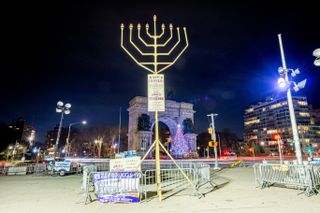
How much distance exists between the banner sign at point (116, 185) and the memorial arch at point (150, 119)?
40.8 metres

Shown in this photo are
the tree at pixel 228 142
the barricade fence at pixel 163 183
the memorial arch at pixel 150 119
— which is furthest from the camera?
the tree at pixel 228 142

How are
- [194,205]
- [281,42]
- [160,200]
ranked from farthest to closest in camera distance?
[281,42] → [160,200] → [194,205]

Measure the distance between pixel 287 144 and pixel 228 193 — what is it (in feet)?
332

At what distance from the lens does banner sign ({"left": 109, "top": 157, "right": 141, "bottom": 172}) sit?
7.91m

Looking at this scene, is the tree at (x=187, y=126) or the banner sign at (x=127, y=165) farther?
the tree at (x=187, y=126)

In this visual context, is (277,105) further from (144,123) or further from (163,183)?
(163,183)

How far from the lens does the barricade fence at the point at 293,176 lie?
8.01 m

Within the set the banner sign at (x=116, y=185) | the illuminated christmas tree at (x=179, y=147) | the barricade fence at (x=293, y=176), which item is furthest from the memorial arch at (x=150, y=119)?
the banner sign at (x=116, y=185)

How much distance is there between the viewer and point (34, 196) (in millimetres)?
8328

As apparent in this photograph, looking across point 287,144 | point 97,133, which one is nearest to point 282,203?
point 97,133

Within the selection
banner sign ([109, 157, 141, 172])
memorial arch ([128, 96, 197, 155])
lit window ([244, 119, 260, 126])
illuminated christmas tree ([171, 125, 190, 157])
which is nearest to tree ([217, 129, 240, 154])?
memorial arch ([128, 96, 197, 155])

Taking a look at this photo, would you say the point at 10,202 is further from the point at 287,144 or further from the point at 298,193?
the point at 287,144

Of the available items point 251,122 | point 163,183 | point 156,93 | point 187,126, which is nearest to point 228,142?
point 187,126

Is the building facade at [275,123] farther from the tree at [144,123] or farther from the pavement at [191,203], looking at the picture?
the pavement at [191,203]
